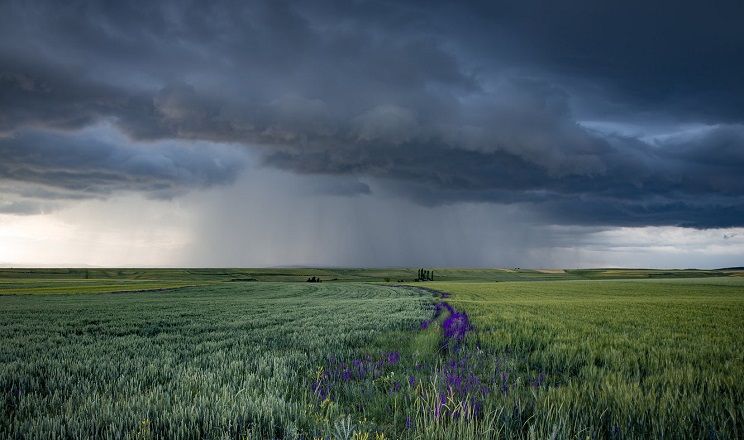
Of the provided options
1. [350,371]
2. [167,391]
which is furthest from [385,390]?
[167,391]

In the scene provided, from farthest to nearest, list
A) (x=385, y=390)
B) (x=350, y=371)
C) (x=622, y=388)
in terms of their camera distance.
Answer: (x=350, y=371), (x=385, y=390), (x=622, y=388)

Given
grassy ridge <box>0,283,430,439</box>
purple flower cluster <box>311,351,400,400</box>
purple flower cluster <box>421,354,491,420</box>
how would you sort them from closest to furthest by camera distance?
grassy ridge <box>0,283,430,439</box>, purple flower cluster <box>421,354,491,420</box>, purple flower cluster <box>311,351,400,400</box>

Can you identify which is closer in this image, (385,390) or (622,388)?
(622,388)

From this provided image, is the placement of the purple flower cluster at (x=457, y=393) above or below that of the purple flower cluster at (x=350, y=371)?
above

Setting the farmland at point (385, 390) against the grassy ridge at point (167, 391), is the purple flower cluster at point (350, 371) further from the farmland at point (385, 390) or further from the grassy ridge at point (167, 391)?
the grassy ridge at point (167, 391)

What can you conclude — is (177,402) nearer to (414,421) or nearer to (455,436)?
(414,421)

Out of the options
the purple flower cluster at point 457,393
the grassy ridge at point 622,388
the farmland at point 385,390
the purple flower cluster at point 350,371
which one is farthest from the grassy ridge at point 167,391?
the grassy ridge at point 622,388

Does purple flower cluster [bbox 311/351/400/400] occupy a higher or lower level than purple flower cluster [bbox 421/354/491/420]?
lower

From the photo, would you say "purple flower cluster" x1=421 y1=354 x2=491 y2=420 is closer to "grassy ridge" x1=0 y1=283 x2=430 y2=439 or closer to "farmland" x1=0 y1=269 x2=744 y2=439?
"farmland" x1=0 y1=269 x2=744 y2=439

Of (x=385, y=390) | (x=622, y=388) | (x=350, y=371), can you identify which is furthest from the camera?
(x=350, y=371)

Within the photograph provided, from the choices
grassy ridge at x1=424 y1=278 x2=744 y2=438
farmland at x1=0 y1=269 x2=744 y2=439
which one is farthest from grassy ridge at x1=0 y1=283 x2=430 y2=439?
grassy ridge at x1=424 y1=278 x2=744 y2=438

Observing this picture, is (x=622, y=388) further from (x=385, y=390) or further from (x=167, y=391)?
(x=167, y=391)

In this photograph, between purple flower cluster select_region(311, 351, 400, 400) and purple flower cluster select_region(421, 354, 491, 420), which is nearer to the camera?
purple flower cluster select_region(421, 354, 491, 420)

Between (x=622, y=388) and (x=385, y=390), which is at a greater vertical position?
(x=622, y=388)
